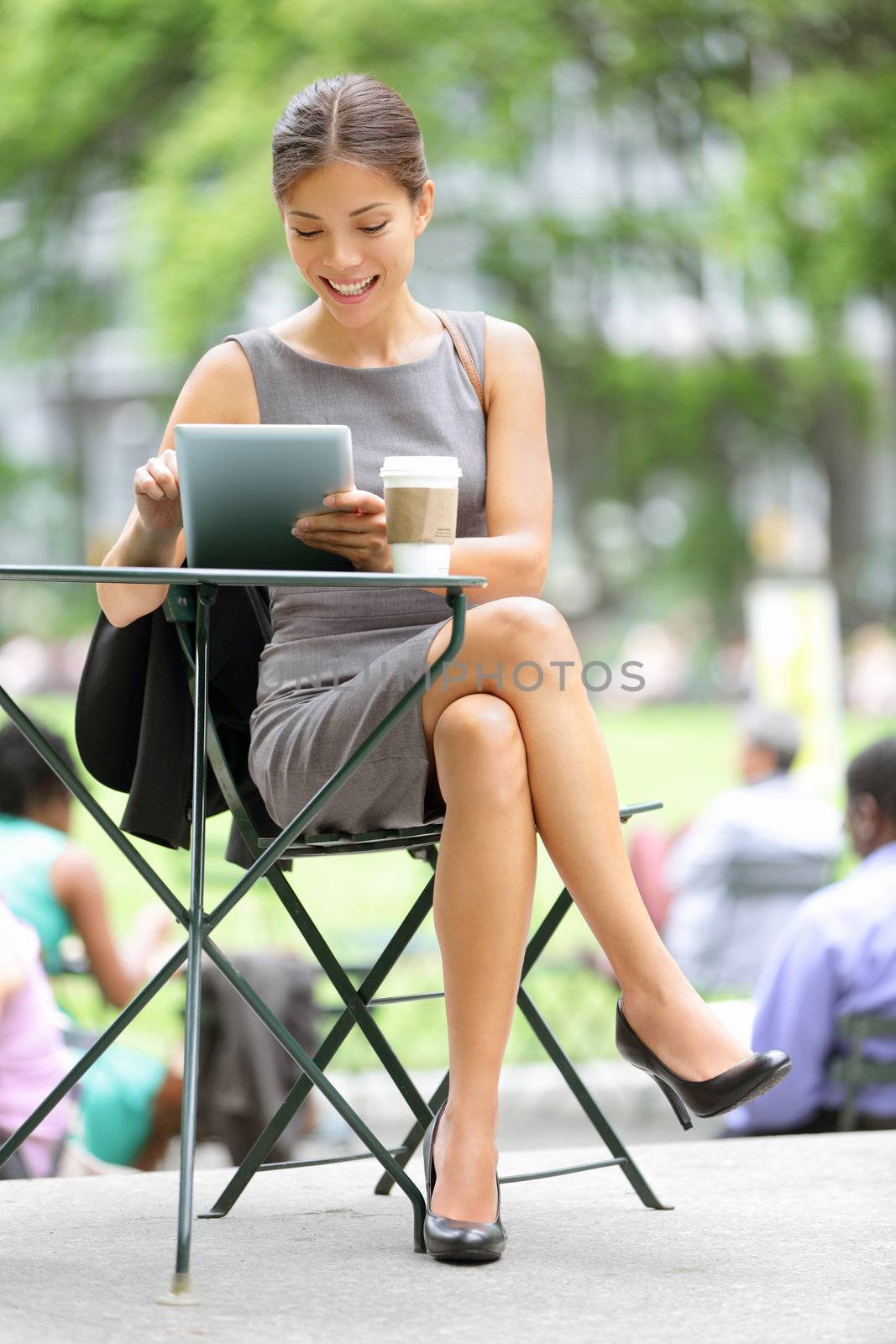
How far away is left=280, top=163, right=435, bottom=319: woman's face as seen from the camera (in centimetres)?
226

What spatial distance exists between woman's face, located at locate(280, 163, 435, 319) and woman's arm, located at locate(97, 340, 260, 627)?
0.17 m

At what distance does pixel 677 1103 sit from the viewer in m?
2.33

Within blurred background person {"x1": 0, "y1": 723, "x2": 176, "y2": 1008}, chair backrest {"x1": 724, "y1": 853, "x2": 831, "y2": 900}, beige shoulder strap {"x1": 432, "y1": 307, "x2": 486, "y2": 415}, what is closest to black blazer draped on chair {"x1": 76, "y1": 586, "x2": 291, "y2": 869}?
beige shoulder strap {"x1": 432, "y1": 307, "x2": 486, "y2": 415}

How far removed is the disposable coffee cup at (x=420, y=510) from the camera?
1964 mm

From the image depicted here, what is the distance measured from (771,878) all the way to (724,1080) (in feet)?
11.8

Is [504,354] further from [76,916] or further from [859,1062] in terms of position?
[76,916]

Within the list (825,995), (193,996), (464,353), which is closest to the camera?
(193,996)

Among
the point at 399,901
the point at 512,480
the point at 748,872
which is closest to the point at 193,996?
the point at 512,480

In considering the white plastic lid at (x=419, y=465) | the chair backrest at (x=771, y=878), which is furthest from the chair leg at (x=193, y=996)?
the chair backrest at (x=771, y=878)

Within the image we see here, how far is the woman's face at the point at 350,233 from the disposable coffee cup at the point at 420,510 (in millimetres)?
442

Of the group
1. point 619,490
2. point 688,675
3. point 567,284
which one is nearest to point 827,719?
point 567,284

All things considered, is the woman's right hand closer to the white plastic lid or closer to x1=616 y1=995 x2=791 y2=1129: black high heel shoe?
the white plastic lid

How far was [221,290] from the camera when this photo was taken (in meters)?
14.1

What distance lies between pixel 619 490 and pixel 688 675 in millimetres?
2838
